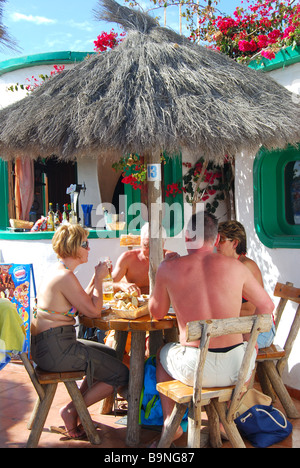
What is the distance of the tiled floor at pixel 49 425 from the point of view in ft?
10.8

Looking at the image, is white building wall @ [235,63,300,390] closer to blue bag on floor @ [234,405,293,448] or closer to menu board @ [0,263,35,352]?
blue bag on floor @ [234,405,293,448]

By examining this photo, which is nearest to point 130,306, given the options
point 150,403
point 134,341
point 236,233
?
point 134,341

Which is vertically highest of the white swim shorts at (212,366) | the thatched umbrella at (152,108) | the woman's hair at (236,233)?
the thatched umbrella at (152,108)

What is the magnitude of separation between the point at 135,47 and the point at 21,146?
118 cm

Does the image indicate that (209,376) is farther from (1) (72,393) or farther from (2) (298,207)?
(2) (298,207)

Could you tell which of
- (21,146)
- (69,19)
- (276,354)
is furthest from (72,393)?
(69,19)

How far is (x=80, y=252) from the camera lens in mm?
3363

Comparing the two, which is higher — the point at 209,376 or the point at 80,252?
the point at 80,252

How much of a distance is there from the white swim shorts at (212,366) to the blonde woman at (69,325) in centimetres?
67

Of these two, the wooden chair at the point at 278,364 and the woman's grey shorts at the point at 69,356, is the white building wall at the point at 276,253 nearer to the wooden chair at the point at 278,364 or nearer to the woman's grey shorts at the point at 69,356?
the wooden chair at the point at 278,364

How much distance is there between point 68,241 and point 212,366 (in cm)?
134

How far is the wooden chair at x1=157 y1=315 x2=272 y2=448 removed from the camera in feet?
8.24

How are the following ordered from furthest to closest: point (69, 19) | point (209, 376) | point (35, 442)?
point (69, 19) < point (35, 442) < point (209, 376)

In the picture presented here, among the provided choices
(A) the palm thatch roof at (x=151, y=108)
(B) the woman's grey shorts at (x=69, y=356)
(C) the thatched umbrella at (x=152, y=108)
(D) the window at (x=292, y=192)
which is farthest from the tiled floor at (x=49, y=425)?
(A) the palm thatch roof at (x=151, y=108)
